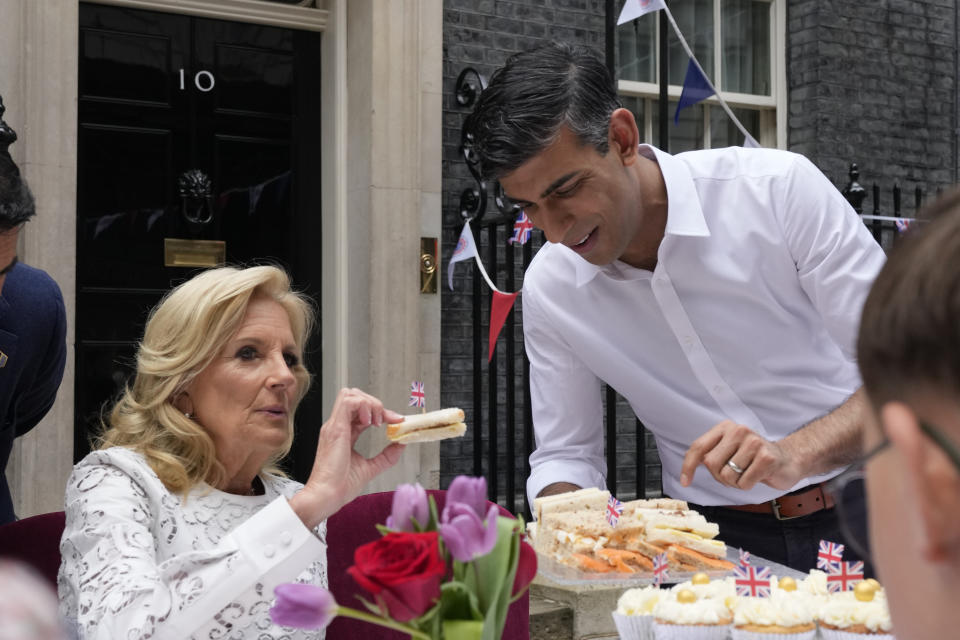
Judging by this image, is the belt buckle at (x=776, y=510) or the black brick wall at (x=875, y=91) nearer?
the belt buckle at (x=776, y=510)

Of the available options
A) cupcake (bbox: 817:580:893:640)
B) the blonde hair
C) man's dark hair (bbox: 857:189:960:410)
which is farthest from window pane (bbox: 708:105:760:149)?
man's dark hair (bbox: 857:189:960:410)

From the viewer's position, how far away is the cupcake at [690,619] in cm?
183

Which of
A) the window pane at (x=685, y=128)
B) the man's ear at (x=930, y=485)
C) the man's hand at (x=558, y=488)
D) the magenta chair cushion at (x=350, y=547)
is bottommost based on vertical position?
the magenta chair cushion at (x=350, y=547)

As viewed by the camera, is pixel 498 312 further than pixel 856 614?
Yes

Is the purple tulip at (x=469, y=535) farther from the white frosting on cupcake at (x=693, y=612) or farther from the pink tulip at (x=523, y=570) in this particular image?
the white frosting on cupcake at (x=693, y=612)

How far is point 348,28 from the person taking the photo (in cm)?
592

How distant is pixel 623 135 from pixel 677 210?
0.23 m

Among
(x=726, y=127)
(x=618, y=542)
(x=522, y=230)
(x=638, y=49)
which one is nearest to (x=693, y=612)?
(x=618, y=542)

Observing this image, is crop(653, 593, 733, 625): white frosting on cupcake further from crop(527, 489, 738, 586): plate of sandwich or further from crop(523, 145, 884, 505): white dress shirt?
crop(523, 145, 884, 505): white dress shirt

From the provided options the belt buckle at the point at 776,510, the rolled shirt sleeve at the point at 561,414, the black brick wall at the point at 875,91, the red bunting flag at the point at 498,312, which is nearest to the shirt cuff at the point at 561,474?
the rolled shirt sleeve at the point at 561,414

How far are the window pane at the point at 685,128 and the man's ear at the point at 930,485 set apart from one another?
6.64 metres

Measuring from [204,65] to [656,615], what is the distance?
4.63 metres

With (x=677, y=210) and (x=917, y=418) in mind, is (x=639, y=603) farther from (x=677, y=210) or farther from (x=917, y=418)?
(x=917, y=418)

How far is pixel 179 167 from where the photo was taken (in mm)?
5668
